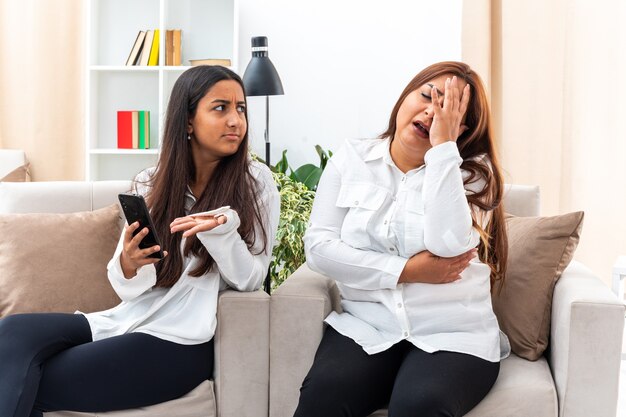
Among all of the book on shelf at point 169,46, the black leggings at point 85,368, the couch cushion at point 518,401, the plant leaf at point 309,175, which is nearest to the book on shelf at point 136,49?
the book on shelf at point 169,46

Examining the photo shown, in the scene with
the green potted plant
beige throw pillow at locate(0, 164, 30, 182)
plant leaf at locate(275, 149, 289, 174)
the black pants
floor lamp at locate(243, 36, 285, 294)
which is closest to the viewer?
the black pants

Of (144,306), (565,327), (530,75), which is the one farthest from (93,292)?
(530,75)

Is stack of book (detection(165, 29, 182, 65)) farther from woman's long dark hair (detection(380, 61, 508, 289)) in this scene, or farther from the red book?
woman's long dark hair (detection(380, 61, 508, 289))

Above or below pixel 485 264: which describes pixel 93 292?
below

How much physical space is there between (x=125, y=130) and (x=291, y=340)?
7.82ft

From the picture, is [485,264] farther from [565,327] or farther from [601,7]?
[601,7]

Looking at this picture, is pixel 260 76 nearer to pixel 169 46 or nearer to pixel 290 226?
pixel 290 226

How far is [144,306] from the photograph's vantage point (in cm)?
201

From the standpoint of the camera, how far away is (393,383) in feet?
5.95

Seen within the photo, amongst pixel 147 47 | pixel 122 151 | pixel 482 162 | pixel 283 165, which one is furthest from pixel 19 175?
pixel 482 162

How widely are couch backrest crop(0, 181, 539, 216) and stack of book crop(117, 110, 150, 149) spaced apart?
1.52 metres

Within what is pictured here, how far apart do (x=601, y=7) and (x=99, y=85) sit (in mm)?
2590

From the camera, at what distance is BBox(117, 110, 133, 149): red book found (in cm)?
400

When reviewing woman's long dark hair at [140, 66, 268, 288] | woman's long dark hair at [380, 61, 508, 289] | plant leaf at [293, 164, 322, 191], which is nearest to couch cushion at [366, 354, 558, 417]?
woman's long dark hair at [380, 61, 508, 289]
